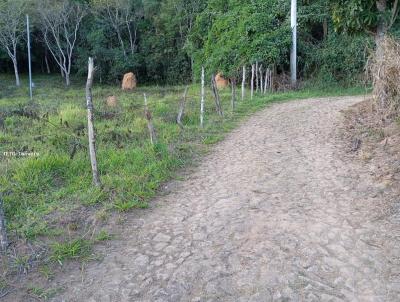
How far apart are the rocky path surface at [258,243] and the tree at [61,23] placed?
27.1 metres

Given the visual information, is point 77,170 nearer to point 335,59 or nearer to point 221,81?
point 221,81

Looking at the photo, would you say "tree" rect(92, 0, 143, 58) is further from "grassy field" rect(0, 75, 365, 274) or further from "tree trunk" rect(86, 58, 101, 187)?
"tree trunk" rect(86, 58, 101, 187)

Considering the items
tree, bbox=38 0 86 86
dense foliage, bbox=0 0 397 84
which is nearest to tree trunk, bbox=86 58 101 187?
dense foliage, bbox=0 0 397 84

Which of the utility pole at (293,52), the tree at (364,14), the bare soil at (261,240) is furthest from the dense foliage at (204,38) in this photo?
the bare soil at (261,240)

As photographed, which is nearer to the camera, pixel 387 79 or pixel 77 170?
pixel 77 170

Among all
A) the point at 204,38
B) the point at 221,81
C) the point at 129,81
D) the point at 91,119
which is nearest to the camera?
the point at 91,119

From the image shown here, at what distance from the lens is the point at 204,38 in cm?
2461

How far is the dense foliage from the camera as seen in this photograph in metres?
18.5

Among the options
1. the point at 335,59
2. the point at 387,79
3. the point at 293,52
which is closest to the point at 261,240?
the point at 387,79

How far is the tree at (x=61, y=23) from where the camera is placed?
29.4 metres

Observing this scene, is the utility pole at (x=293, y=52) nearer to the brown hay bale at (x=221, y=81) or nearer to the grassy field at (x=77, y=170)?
the brown hay bale at (x=221, y=81)

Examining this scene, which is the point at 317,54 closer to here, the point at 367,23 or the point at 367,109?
the point at 367,23

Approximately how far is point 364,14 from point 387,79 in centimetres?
501

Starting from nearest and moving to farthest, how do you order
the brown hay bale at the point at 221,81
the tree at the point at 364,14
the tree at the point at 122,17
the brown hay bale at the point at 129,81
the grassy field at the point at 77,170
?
the grassy field at the point at 77,170
the tree at the point at 364,14
the brown hay bale at the point at 221,81
the brown hay bale at the point at 129,81
the tree at the point at 122,17
